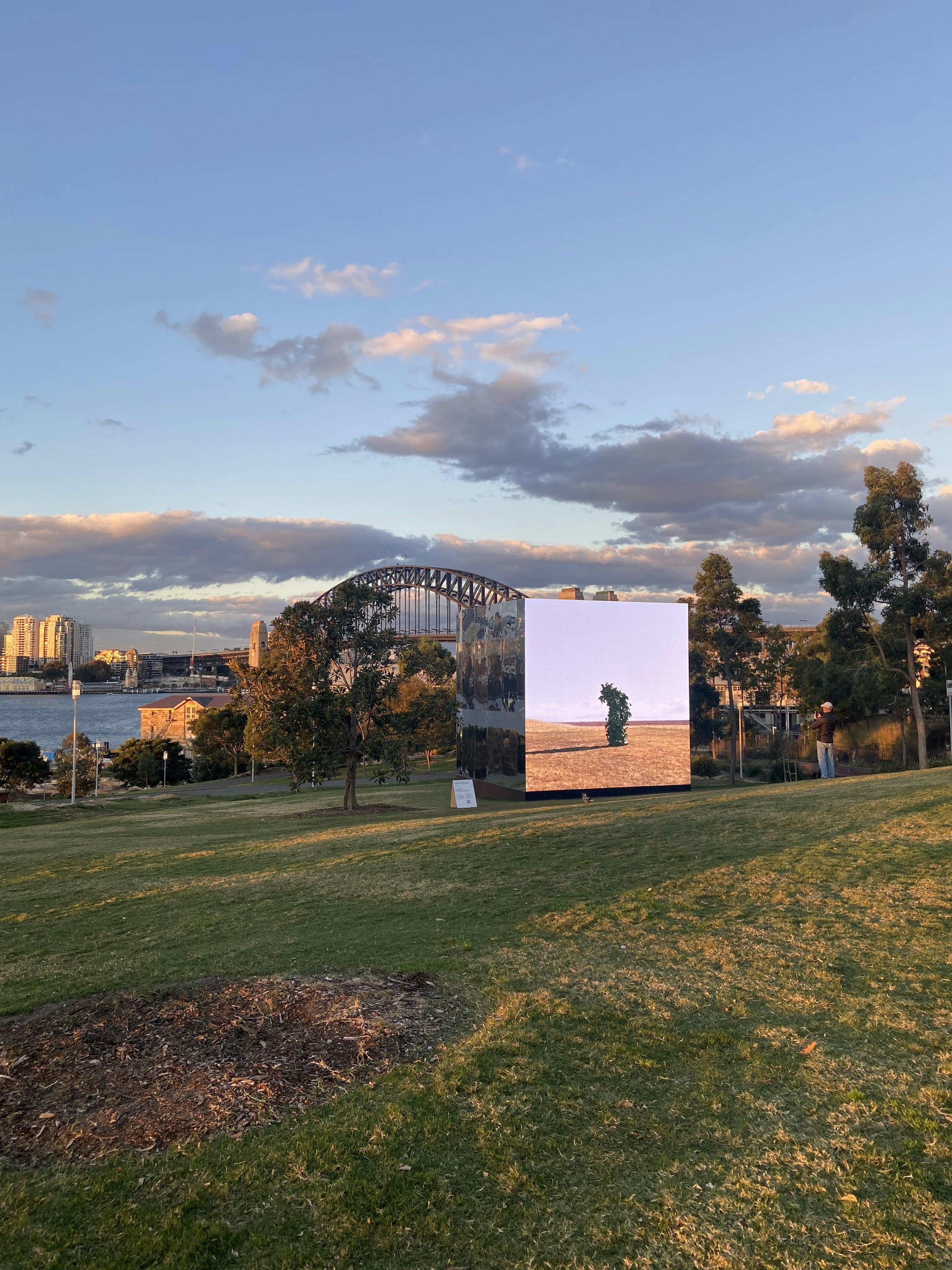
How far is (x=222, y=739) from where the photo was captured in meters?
81.7

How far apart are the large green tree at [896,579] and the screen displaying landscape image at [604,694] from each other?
10.5 meters

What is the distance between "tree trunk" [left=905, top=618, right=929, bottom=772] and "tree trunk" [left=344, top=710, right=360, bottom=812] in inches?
1135

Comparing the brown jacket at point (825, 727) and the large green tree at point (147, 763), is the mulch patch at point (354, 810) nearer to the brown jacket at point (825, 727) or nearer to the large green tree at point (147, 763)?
the brown jacket at point (825, 727)

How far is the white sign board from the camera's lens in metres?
33.0

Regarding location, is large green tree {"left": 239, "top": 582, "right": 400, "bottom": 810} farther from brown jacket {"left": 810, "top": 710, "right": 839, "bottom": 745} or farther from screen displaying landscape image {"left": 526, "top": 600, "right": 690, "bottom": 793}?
brown jacket {"left": 810, "top": 710, "right": 839, "bottom": 745}

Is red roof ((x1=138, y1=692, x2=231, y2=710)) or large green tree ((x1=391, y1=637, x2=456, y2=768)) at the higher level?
large green tree ((x1=391, y1=637, x2=456, y2=768))

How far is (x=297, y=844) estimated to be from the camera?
20.9 meters

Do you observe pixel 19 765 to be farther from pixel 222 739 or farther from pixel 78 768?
pixel 222 739

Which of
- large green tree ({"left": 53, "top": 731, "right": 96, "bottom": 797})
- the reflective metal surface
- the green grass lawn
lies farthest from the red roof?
the green grass lawn

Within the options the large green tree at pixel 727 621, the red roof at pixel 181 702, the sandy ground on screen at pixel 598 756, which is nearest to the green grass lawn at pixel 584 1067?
the sandy ground on screen at pixel 598 756

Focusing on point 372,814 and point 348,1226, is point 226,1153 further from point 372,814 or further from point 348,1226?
point 372,814

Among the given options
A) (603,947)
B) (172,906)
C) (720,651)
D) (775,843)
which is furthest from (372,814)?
(720,651)

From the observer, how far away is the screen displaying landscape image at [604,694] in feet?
141

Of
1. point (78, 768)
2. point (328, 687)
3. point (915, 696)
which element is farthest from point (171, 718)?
point (915, 696)
